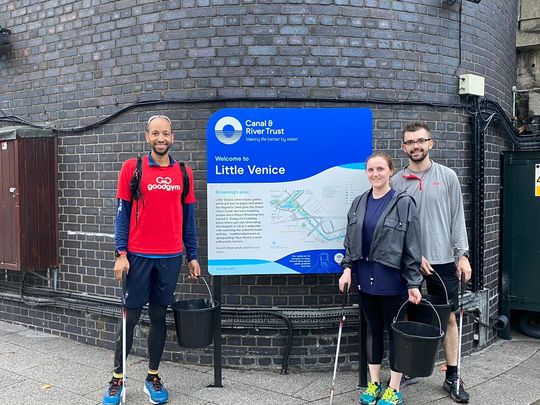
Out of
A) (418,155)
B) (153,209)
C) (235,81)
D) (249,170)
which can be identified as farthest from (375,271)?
(235,81)

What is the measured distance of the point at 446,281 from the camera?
4266 mm

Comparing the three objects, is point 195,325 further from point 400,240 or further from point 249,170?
point 400,240

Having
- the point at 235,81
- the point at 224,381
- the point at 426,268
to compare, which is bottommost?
the point at 224,381

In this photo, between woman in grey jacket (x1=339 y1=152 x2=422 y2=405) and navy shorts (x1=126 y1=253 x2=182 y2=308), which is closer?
woman in grey jacket (x1=339 y1=152 x2=422 y2=405)

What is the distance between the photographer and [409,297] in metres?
3.87

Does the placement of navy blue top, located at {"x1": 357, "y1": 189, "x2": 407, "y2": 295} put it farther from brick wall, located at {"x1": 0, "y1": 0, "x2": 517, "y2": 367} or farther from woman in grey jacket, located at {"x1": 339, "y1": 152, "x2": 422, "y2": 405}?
brick wall, located at {"x1": 0, "y1": 0, "x2": 517, "y2": 367}

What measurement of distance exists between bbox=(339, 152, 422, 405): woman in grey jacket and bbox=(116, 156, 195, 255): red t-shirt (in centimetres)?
133

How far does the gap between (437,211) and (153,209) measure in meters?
2.12

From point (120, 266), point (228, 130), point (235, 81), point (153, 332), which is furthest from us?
point (235, 81)

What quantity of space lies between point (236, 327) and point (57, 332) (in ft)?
7.14

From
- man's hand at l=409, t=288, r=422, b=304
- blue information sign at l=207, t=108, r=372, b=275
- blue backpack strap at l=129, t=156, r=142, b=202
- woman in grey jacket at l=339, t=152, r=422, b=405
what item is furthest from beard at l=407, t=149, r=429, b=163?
blue backpack strap at l=129, t=156, r=142, b=202

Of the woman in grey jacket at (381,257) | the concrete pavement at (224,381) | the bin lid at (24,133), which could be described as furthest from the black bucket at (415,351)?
the bin lid at (24,133)

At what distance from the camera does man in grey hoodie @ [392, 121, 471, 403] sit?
4.16 meters

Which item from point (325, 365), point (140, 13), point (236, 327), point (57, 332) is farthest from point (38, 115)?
point (325, 365)
